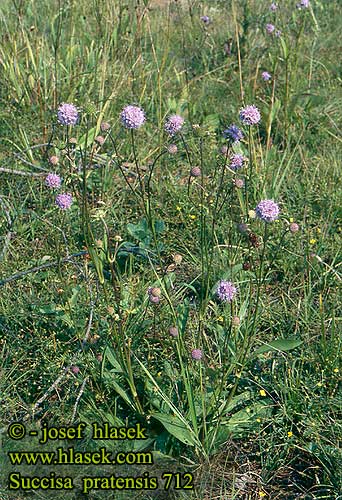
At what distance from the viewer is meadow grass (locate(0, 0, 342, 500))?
5.57 feet

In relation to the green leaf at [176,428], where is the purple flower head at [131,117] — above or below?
above

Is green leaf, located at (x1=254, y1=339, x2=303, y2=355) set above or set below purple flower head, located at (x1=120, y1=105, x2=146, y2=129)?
below

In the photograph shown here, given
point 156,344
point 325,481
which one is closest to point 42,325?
point 156,344

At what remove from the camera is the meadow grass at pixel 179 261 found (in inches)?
66.8

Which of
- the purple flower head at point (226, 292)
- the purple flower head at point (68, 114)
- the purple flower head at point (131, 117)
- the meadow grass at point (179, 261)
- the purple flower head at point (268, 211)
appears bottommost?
the meadow grass at point (179, 261)

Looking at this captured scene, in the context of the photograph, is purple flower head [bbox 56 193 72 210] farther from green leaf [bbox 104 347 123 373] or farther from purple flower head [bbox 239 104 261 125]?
purple flower head [bbox 239 104 261 125]

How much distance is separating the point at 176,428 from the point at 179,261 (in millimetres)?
433

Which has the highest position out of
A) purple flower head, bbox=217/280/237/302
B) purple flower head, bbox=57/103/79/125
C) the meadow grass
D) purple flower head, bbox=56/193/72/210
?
purple flower head, bbox=57/103/79/125

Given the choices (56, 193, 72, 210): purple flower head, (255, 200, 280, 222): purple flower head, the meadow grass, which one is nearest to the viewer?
(255, 200, 280, 222): purple flower head

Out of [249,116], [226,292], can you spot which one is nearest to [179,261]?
[226,292]

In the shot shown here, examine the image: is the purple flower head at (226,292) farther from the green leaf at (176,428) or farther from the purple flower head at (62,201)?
the purple flower head at (62,201)

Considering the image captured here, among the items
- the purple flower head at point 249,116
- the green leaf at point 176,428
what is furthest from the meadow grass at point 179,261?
the purple flower head at point 249,116

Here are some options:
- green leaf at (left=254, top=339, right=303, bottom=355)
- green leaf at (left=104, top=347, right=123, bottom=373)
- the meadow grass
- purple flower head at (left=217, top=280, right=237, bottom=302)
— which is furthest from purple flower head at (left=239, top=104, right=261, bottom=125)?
green leaf at (left=104, top=347, right=123, bottom=373)

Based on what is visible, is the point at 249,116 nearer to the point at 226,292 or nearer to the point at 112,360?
the point at 226,292
